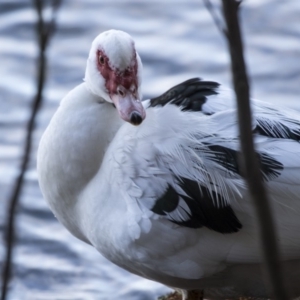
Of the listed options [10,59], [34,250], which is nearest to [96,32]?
[10,59]

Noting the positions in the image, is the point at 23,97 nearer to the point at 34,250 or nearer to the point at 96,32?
the point at 96,32

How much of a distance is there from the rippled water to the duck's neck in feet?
6.35

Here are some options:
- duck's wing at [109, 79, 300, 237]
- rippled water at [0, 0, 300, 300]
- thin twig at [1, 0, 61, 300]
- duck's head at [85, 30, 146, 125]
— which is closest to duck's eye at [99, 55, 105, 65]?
duck's head at [85, 30, 146, 125]

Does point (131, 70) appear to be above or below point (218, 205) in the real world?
above

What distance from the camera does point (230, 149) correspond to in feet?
10.3

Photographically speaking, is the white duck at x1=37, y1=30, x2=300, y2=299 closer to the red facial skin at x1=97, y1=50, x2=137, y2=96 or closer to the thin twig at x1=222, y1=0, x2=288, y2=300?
the red facial skin at x1=97, y1=50, x2=137, y2=96

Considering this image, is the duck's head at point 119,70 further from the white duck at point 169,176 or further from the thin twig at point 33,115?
the thin twig at point 33,115

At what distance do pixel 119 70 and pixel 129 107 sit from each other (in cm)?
19

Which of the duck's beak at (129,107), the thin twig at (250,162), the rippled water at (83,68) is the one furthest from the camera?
the rippled water at (83,68)

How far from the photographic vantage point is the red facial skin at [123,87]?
3098 mm

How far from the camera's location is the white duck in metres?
3.11

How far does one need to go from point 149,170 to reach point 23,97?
425 centimetres

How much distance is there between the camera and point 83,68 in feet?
25.0

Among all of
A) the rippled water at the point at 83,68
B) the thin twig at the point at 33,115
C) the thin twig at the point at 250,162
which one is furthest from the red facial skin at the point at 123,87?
the rippled water at the point at 83,68
